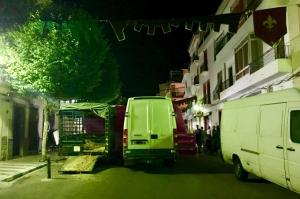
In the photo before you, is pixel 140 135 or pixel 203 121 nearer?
pixel 140 135

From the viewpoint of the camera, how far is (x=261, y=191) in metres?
11.1

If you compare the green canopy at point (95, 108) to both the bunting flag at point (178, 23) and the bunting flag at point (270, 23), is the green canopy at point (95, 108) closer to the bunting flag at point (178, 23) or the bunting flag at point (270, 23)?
the bunting flag at point (178, 23)

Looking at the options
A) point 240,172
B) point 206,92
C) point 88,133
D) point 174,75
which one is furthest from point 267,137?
point 174,75

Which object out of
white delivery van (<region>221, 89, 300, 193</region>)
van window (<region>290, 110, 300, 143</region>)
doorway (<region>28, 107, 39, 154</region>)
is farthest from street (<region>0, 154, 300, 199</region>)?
doorway (<region>28, 107, 39, 154</region>)

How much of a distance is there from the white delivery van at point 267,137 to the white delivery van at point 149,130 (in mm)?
2683

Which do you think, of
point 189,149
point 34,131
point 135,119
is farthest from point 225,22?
point 34,131

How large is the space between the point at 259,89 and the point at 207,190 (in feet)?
46.9

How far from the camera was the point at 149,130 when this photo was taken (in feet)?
53.1

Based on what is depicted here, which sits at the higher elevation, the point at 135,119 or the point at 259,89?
the point at 259,89

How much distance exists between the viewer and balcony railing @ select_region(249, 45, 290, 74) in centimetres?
2059

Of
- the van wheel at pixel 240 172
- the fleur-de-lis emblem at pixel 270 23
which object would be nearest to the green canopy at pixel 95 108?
the van wheel at pixel 240 172

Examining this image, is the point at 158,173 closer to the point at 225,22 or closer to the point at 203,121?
the point at 225,22

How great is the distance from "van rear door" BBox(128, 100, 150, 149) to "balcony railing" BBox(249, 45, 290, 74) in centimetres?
796

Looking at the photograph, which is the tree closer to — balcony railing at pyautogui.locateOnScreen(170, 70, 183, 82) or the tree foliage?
the tree foliage
